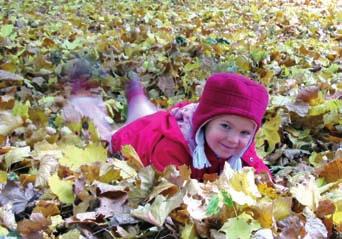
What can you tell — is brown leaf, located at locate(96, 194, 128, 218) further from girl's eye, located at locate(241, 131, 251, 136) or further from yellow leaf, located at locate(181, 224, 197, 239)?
girl's eye, located at locate(241, 131, 251, 136)

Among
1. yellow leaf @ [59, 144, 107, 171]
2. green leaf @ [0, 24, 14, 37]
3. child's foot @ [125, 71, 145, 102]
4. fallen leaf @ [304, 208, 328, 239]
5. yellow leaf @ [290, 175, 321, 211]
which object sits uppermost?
yellow leaf @ [290, 175, 321, 211]

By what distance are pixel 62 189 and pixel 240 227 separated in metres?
0.78

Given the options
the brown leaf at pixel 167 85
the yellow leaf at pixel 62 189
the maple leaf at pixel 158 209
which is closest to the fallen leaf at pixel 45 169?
the yellow leaf at pixel 62 189

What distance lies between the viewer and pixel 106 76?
16.8 feet

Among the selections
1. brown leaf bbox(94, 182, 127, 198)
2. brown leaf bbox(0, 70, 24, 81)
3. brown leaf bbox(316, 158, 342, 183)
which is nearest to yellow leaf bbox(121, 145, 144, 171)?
brown leaf bbox(94, 182, 127, 198)

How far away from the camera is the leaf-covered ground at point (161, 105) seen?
2102 mm

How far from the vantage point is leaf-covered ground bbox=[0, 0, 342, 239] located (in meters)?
2.10

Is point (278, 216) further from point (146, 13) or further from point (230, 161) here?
point (146, 13)

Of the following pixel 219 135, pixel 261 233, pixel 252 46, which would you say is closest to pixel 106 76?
pixel 252 46

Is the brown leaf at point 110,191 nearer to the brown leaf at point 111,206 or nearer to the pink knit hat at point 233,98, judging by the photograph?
the brown leaf at point 111,206

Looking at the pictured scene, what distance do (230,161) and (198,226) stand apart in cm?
129

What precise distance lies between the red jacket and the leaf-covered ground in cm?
19

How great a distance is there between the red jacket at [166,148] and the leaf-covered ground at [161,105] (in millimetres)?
190

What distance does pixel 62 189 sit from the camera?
2.41 metres
